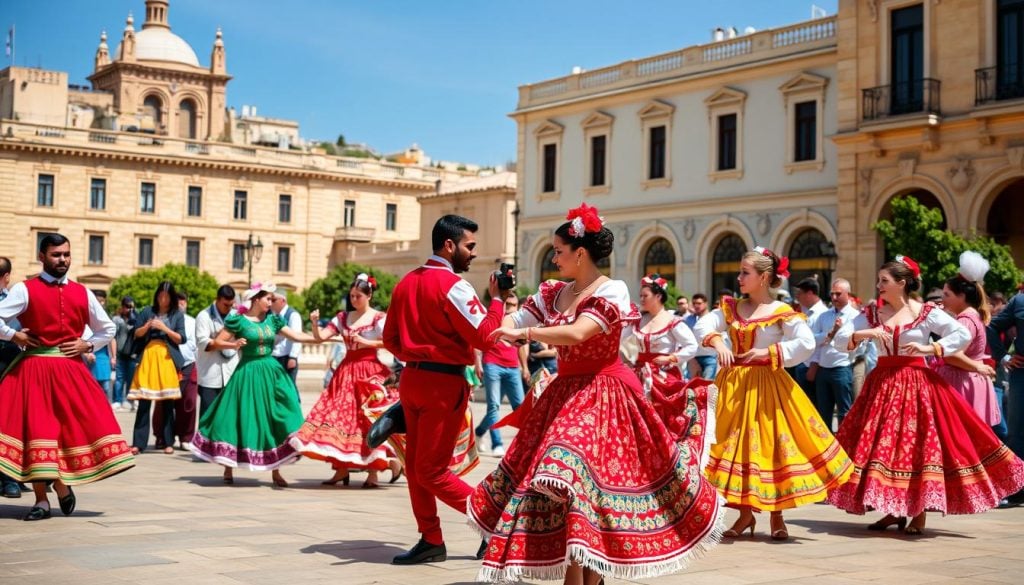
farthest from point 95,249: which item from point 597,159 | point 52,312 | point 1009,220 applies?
point 52,312

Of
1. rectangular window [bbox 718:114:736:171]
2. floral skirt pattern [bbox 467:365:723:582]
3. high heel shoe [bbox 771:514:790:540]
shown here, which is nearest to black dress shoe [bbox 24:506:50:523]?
floral skirt pattern [bbox 467:365:723:582]

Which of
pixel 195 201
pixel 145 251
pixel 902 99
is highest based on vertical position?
pixel 195 201

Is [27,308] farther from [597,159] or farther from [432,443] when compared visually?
[597,159]

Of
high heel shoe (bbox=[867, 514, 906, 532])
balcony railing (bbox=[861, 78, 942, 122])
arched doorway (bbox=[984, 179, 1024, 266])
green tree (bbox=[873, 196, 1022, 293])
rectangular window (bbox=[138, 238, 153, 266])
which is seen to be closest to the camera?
high heel shoe (bbox=[867, 514, 906, 532])

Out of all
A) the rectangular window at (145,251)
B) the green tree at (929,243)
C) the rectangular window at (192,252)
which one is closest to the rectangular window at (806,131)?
the green tree at (929,243)

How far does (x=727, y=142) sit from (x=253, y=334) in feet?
92.0

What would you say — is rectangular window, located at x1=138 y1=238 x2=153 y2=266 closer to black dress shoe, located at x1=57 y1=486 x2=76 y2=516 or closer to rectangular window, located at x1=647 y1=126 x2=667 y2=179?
rectangular window, located at x1=647 y1=126 x2=667 y2=179

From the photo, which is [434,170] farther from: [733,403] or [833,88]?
[733,403]

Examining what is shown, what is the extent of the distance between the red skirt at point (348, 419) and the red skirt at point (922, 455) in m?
3.77

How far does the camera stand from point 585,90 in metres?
41.3

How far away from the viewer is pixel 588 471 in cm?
548

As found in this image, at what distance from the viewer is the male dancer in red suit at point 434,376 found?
271 inches

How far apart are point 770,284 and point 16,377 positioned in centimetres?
500

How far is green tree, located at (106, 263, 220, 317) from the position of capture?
59.8 metres
